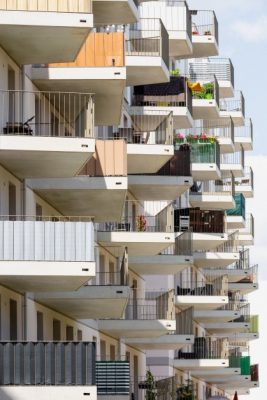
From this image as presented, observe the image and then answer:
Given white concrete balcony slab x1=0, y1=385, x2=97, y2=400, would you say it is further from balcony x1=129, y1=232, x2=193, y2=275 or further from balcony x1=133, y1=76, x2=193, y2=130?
balcony x1=133, y1=76, x2=193, y2=130

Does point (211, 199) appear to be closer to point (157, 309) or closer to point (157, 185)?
point (157, 185)

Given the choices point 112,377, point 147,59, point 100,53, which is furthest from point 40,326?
point 147,59

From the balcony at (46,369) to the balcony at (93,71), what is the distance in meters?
9.73

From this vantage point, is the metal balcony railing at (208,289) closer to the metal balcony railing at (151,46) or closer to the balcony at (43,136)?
the metal balcony railing at (151,46)

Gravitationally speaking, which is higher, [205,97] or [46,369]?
[205,97]

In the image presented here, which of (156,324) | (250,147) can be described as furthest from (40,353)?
(250,147)

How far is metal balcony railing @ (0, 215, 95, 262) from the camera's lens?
4038cm

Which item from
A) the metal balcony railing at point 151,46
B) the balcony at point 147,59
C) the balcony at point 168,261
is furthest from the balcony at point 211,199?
the balcony at point 147,59

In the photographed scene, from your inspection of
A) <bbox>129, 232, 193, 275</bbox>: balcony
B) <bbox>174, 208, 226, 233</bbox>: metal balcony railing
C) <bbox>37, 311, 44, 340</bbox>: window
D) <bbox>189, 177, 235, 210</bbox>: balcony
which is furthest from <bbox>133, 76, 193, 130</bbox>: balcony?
<bbox>37, 311, 44, 340</bbox>: window

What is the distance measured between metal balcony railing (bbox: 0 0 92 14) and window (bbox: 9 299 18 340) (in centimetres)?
737

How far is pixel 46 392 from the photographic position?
39.5 m

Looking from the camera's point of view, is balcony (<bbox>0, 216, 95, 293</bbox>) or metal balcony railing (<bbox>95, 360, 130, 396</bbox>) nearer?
balcony (<bbox>0, 216, 95, 293</bbox>)

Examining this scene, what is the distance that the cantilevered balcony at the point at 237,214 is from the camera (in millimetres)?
92062

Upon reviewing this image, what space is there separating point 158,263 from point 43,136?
24352mm
